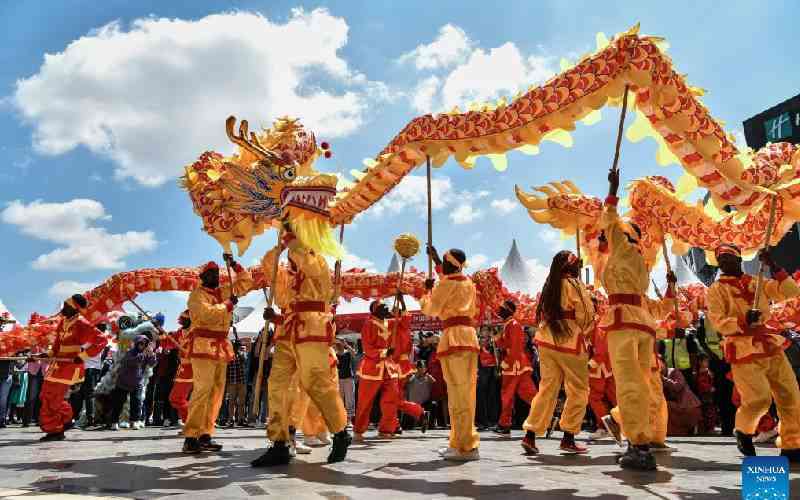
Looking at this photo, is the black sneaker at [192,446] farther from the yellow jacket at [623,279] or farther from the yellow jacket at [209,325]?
the yellow jacket at [623,279]

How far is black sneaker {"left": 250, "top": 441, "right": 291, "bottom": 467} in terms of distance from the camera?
5.01 meters

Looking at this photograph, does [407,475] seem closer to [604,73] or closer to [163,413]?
[604,73]

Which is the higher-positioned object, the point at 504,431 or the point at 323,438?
the point at 323,438

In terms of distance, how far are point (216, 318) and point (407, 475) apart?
2.93 meters

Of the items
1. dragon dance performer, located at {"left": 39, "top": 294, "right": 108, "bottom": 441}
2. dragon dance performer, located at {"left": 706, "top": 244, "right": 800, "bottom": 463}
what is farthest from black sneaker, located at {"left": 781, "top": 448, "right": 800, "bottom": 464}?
dragon dance performer, located at {"left": 39, "top": 294, "right": 108, "bottom": 441}

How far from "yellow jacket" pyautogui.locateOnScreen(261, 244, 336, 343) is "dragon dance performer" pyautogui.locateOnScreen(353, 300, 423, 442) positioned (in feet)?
11.1

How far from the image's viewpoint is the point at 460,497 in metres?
3.42

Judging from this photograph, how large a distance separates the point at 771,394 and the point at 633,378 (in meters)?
1.27

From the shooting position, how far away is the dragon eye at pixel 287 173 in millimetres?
6645

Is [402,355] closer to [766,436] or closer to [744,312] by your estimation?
[766,436]

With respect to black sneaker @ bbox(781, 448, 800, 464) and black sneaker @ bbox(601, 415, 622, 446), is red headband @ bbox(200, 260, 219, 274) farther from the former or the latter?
black sneaker @ bbox(781, 448, 800, 464)

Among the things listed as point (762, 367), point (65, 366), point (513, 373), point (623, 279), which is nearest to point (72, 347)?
point (65, 366)

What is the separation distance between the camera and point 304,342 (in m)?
5.00

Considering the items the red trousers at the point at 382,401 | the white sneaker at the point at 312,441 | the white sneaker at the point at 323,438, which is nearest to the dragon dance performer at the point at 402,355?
the red trousers at the point at 382,401
